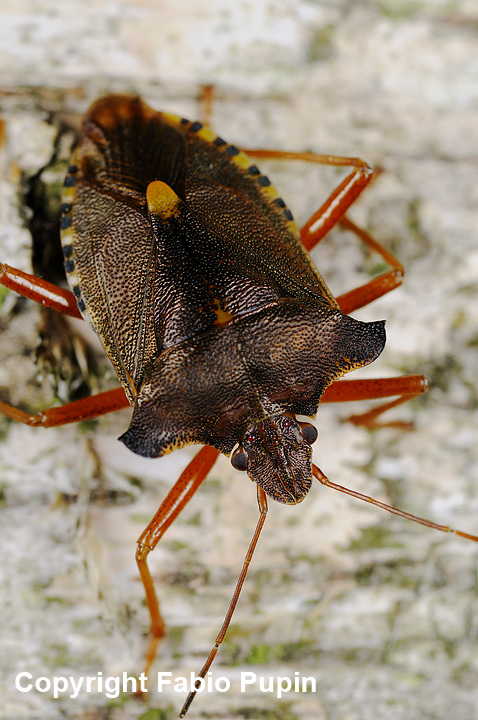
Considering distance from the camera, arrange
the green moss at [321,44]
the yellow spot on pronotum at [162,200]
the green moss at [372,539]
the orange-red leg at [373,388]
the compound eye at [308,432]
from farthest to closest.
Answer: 1. the green moss at [321,44]
2. the green moss at [372,539]
3. the orange-red leg at [373,388]
4. the yellow spot on pronotum at [162,200]
5. the compound eye at [308,432]

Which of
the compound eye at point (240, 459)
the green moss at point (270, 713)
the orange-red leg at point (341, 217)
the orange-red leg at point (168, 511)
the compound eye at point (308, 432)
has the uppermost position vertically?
the orange-red leg at point (341, 217)

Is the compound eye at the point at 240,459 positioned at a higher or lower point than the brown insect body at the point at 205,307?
lower

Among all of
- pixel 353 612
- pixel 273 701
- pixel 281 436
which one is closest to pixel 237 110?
pixel 281 436

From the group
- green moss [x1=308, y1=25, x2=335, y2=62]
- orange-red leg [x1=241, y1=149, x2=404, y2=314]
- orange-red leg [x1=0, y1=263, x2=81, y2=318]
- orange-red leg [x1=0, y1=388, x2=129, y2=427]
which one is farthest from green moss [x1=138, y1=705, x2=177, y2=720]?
green moss [x1=308, y1=25, x2=335, y2=62]

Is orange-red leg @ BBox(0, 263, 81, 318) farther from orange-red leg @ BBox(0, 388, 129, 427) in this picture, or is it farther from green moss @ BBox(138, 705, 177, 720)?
green moss @ BBox(138, 705, 177, 720)

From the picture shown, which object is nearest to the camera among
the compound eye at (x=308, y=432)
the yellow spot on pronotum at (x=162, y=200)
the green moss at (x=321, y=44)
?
the compound eye at (x=308, y=432)

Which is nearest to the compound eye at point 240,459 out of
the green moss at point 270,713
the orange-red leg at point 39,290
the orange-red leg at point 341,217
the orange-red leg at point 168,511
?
the orange-red leg at point 168,511

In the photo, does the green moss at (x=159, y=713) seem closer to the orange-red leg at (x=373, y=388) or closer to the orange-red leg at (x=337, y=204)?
the orange-red leg at (x=373, y=388)

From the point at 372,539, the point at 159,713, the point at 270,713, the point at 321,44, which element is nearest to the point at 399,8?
the point at 321,44
